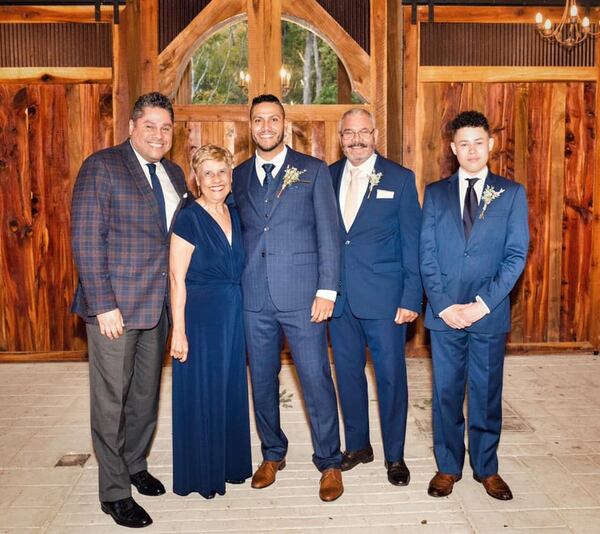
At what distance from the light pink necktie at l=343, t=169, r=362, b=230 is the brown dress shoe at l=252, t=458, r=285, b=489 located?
1220 millimetres

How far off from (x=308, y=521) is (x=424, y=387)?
2.12 m

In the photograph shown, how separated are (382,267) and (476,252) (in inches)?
18.6

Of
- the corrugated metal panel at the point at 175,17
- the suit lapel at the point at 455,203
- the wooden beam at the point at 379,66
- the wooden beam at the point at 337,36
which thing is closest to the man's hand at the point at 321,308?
the suit lapel at the point at 455,203

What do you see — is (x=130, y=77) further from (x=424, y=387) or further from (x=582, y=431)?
(x=582, y=431)

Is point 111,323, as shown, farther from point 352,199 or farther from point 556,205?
point 556,205

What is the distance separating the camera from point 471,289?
3225 mm

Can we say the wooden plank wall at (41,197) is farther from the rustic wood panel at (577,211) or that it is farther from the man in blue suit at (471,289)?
the rustic wood panel at (577,211)

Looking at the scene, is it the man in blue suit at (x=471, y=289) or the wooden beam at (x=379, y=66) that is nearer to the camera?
the man in blue suit at (x=471, y=289)

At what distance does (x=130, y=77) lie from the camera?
5383 millimetres

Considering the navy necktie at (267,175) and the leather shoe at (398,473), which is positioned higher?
the navy necktie at (267,175)

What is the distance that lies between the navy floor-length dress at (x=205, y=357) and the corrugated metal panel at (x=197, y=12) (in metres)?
2.67

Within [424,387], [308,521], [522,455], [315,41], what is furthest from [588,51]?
[315,41]

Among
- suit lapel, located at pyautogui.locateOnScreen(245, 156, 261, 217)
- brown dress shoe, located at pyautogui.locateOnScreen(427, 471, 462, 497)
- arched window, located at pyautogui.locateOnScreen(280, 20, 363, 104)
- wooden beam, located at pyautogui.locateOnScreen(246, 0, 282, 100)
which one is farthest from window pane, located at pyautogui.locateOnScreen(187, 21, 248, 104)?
brown dress shoe, located at pyautogui.locateOnScreen(427, 471, 462, 497)

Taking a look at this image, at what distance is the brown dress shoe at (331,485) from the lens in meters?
3.27
